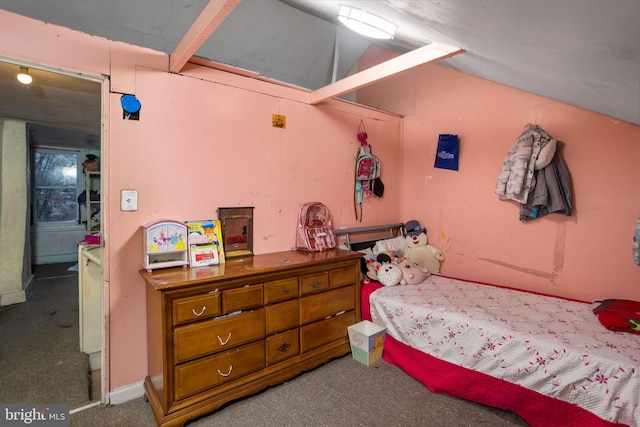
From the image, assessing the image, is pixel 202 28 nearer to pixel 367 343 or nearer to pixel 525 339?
pixel 367 343

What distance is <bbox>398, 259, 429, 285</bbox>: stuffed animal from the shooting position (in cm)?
281

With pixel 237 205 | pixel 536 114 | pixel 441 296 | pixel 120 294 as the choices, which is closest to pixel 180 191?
pixel 237 205

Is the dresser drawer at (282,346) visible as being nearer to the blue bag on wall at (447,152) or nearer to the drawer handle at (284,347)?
the drawer handle at (284,347)

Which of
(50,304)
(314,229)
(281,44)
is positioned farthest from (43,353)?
(281,44)

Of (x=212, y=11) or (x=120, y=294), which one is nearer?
(x=212, y=11)

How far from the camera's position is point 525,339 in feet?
Answer: 6.07

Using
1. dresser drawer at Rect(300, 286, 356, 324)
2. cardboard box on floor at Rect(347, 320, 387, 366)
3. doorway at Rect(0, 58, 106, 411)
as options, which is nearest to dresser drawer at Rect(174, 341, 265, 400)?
dresser drawer at Rect(300, 286, 356, 324)

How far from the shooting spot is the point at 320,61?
392 cm

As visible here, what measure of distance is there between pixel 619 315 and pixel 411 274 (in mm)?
1353

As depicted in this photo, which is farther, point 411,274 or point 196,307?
point 411,274

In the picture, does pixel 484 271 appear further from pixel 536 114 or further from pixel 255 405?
pixel 255 405

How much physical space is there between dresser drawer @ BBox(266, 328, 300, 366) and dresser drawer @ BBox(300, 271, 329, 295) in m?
0.30

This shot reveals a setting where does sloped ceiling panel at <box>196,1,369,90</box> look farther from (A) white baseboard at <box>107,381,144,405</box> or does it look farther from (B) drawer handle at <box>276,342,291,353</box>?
(A) white baseboard at <box>107,381,144,405</box>

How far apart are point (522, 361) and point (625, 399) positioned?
17.0 inches
